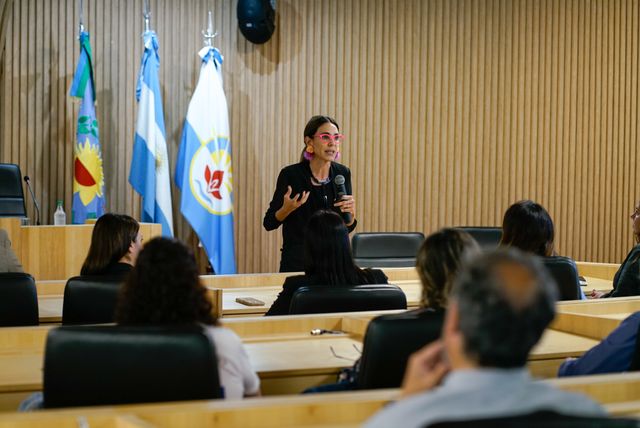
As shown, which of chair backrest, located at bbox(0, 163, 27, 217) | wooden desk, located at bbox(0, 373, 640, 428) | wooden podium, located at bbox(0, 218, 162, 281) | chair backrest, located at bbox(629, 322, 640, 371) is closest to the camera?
wooden desk, located at bbox(0, 373, 640, 428)

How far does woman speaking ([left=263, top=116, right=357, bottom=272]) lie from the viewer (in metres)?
4.80

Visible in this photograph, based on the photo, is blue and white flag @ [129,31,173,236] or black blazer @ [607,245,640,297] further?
blue and white flag @ [129,31,173,236]

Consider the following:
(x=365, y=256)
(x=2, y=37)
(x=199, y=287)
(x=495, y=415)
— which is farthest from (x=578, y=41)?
(x=495, y=415)

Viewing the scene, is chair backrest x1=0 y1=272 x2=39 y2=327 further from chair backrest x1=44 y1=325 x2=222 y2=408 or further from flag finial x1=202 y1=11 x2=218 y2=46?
flag finial x1=202 y1=11 x2=218 y2=46

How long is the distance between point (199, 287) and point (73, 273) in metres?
3.90

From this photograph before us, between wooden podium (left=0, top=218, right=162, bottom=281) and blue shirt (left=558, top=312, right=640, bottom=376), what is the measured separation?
4163 millimetres

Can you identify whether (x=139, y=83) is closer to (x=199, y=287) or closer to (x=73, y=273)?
(x=73, y=273)

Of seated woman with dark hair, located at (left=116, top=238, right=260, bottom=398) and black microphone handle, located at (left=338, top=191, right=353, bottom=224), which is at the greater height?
black microphone handle, located at (left=338, top=191, right=353, bottom=224)

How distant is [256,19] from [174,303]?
5.91 metres

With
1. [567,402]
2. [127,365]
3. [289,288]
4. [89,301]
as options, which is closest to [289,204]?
[289,288]

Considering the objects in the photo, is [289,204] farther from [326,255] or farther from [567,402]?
[567,402]

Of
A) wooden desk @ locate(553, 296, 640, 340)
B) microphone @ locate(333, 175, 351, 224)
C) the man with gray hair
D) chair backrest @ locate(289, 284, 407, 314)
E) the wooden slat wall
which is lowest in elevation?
wooden desk @ locate(553, 296, 640, 340)

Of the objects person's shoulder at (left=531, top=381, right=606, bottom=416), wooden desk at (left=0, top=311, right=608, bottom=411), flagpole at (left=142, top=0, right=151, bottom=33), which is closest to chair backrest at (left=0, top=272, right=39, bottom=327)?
wooden desk at (left=0, top=311, right=608, bottom=411)

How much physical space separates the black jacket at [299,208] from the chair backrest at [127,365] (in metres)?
2.80
